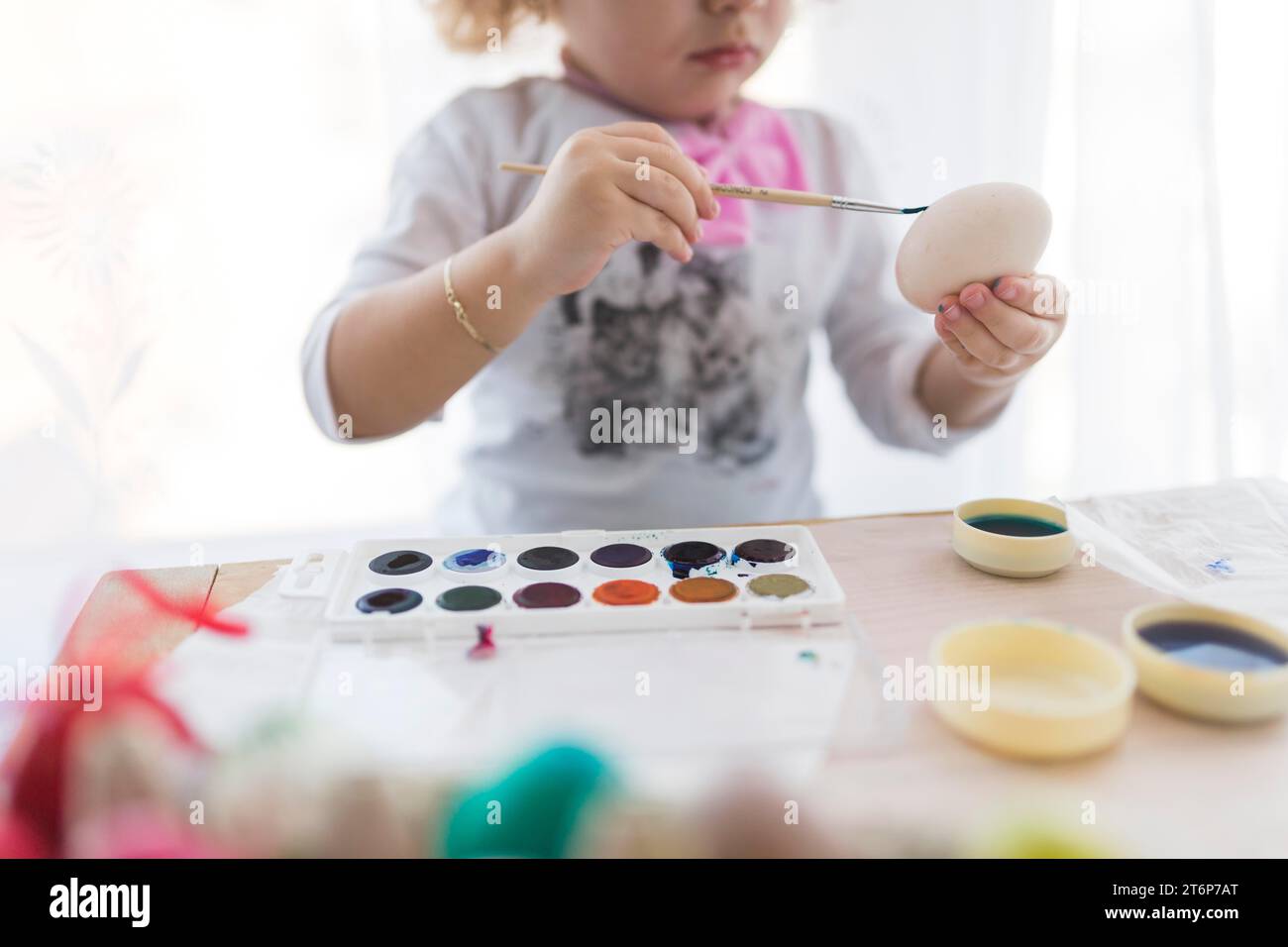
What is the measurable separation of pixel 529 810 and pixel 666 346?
1.73 ft

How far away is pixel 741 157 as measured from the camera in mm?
852

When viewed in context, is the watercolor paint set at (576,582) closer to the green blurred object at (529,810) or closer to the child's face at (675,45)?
the green blurred object at (529,810)

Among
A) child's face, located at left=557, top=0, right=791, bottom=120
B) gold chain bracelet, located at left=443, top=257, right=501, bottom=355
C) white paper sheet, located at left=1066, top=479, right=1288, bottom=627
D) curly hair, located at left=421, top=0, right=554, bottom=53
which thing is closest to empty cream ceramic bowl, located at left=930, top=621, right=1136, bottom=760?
white paper sheet, located at left=1066, top=479, right=1288, bottom=627

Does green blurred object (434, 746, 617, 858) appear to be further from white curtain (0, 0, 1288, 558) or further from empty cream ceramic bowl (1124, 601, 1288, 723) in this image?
white curtain (0, 0, 1288, 558)

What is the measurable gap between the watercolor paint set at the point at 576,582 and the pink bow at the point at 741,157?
330 millimetres

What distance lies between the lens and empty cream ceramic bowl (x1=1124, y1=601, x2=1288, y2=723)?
438 millimetres

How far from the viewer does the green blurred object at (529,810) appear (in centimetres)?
39

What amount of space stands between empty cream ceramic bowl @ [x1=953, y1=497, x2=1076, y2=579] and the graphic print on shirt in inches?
12.3

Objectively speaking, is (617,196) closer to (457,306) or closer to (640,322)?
(457,306)

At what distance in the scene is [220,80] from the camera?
1.07 m

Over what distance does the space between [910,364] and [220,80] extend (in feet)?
2.62

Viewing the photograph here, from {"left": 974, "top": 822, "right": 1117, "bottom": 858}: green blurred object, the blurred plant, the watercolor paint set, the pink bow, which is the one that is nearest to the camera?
{"left": 974, "top": 822, "right": 1117, "bottom": 858}: green blurred object

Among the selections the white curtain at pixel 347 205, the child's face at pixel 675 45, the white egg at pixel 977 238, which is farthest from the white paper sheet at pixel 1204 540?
the white curtain at pixel 347 205
